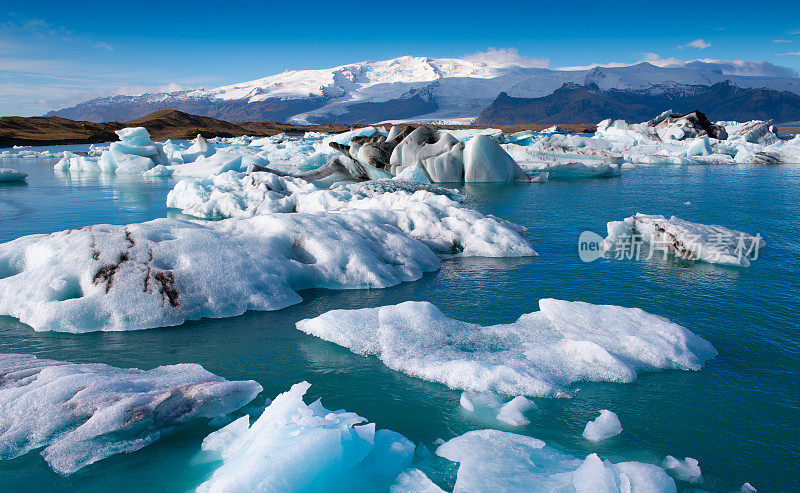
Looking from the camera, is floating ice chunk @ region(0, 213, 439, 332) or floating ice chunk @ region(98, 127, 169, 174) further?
floating ice chunk @ region(98, 127, 169, 174)

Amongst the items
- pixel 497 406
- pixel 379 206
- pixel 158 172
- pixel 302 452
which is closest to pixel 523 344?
pixel 497 406

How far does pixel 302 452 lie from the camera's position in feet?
10.0

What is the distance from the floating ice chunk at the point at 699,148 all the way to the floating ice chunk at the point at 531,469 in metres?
35.8

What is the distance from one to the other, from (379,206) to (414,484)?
9.59m

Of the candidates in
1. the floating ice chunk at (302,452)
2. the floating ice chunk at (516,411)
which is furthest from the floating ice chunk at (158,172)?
the floating ice chunk at (516,411)

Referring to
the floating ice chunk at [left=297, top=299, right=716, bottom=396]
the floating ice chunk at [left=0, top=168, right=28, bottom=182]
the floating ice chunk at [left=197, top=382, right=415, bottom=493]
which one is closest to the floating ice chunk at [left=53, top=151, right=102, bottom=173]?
the floating ice chunk at [left=0, top=168, right=28, bottom=182]

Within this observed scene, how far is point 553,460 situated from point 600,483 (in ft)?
1.54

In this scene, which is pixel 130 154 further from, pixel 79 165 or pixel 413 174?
pixel 413 174

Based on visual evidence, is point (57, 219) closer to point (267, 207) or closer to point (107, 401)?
point (267, 207)

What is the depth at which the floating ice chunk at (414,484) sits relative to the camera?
10.2 ft

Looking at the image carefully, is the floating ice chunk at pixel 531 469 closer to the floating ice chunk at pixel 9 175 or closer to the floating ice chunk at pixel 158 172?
the floating ice chunk at pixel 158 172

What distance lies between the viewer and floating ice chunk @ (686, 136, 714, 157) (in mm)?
33594

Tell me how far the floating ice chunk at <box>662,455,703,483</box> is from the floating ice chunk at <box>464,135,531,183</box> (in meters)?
18.9

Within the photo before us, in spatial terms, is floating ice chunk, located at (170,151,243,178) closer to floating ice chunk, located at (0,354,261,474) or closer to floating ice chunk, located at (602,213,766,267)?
floating ice chunk, located at (602,213,766,267)
